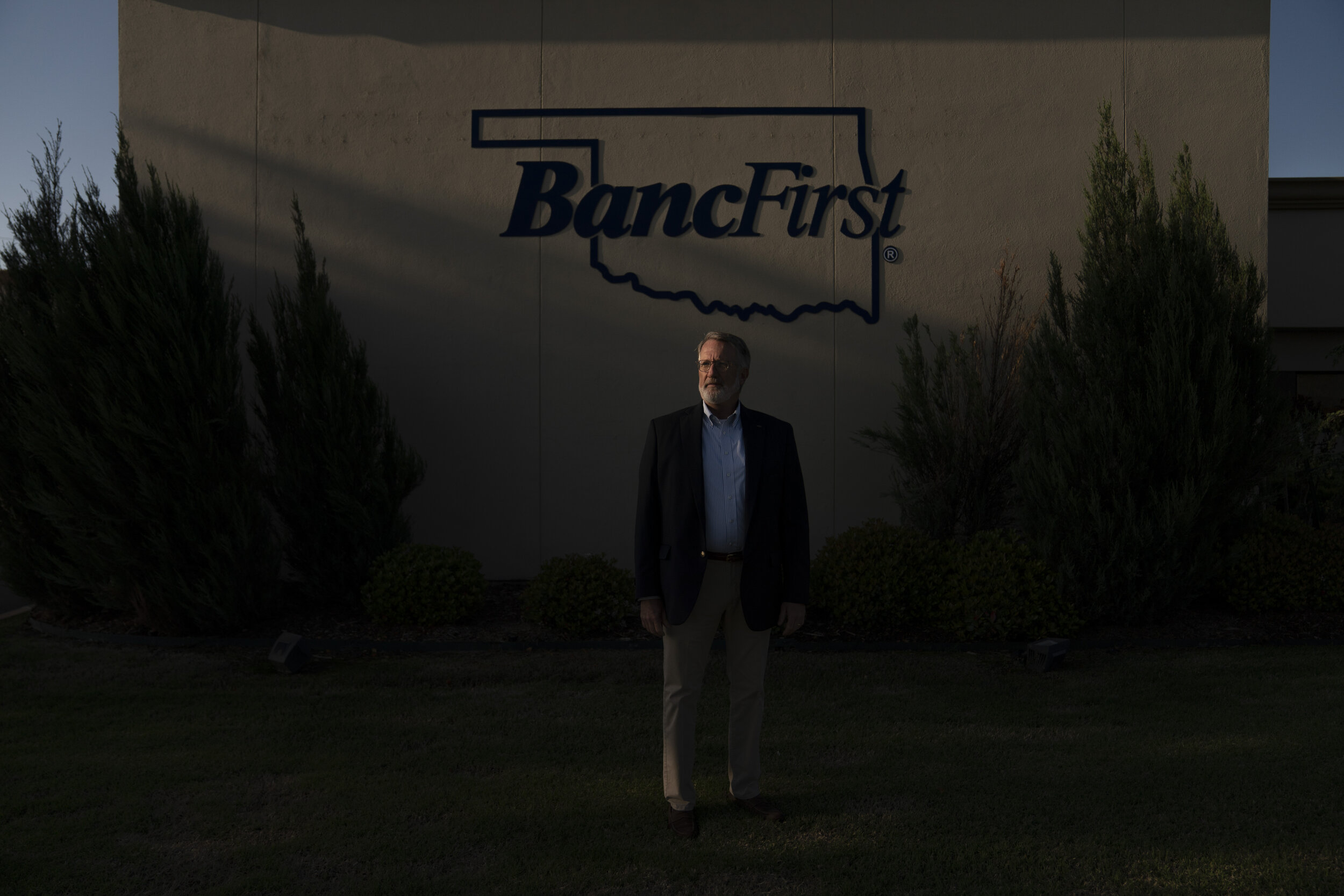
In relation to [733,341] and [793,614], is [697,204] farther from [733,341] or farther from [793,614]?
[793,614]

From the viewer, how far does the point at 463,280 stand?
855 centimetres

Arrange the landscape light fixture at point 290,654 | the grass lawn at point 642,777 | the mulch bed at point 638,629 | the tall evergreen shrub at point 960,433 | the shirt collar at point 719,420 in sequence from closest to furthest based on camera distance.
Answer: the grass lawn at point 642,777, the shirt collar at point 719,420, the landscape light fixture at point 290,654, the mulch bed at point 638,629, the tall evergreen shrub at point 960,433

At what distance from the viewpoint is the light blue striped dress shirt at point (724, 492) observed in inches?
154

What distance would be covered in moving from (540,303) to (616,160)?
4.62 feet

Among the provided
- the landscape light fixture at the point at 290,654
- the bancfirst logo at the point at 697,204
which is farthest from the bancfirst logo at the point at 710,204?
the landscape light fixture at the point at 290,654

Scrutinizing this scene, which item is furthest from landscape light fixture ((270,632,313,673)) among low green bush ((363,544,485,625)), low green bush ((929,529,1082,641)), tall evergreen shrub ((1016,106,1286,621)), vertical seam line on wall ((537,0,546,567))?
tall evergreen shrub ((1016,106,1286,621))

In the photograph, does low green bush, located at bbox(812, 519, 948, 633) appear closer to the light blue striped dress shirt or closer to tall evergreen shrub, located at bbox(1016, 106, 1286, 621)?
tall evergreen shrub, located at bbox(1016, 106, 1286, 621)

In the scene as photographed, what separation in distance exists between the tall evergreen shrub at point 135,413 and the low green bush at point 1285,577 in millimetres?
7329

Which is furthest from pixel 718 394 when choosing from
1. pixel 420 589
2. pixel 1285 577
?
pixel 1285 577

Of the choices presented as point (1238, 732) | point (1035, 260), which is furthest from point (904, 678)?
point (1035, 260)

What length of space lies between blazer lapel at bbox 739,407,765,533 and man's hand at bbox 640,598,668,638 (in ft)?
1.50

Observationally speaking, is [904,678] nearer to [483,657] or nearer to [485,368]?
[483,657]

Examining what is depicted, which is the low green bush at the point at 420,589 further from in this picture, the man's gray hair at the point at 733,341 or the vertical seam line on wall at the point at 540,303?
the man's gray hair at the point at 733,341

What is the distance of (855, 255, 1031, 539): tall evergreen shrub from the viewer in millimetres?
7922
